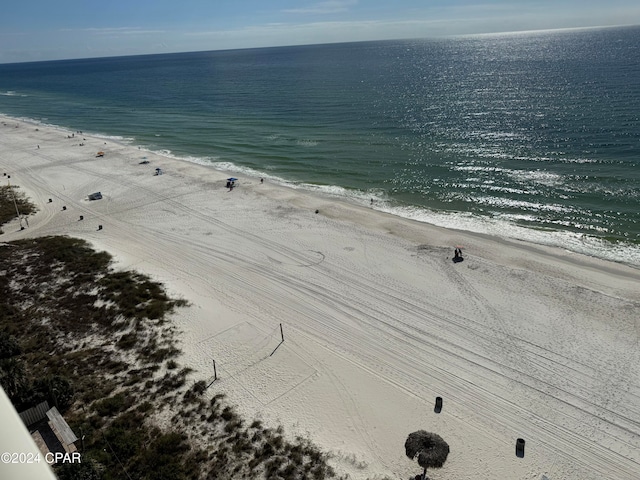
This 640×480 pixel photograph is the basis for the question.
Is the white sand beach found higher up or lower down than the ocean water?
lower down

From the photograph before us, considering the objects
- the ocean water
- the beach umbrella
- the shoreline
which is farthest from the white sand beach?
the ocean water

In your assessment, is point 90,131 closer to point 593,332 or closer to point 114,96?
point 114,96

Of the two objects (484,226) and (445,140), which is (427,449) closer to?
(484,226)

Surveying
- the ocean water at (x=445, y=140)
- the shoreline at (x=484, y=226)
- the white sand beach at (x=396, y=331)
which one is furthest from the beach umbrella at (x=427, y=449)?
the ocean water at (x=445, y=140)

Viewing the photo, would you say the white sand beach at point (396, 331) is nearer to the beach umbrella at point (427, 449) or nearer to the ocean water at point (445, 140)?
the beach umbrella at point (427, 449)

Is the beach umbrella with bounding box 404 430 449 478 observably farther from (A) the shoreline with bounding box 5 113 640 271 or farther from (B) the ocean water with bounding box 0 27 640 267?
(B) the ocean water with bounding box 0 27 640 267

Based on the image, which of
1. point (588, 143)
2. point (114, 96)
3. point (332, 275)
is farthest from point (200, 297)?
point (114, 96)

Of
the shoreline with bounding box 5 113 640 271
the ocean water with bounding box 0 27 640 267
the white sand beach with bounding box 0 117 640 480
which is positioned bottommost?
the white sand beach with bounding box 0 117 640 480
